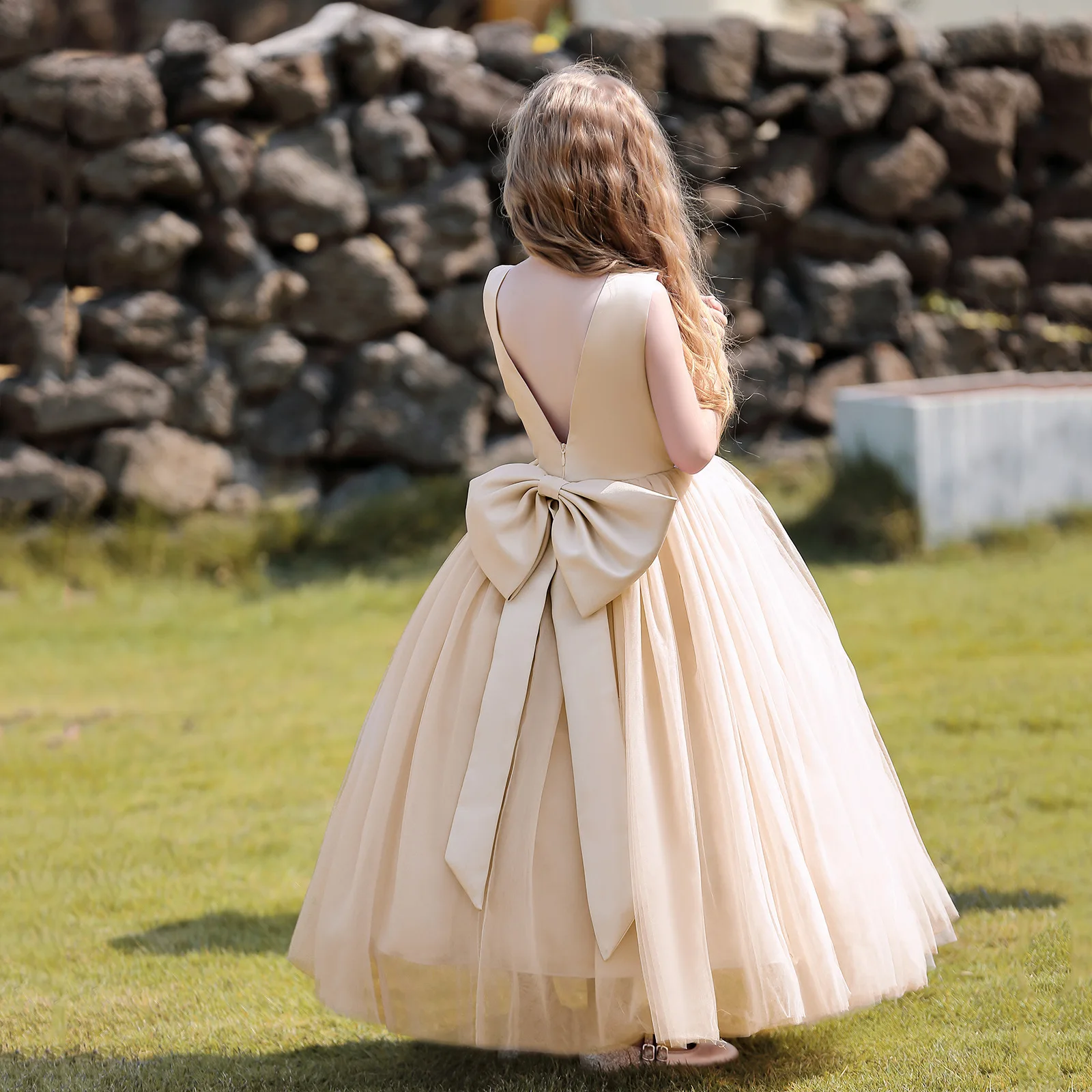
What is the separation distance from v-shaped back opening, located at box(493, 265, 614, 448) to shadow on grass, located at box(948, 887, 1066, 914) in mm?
1394

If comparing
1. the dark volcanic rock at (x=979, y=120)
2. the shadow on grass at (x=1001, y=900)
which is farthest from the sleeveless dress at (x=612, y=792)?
the dark volcanic rock at (x=979, y=120)

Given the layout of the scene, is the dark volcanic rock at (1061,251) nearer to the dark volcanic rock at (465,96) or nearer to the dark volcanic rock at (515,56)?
the dark volcanic rock at (515,56)

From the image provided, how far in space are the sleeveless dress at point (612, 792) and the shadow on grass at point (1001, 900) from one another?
2.13ft

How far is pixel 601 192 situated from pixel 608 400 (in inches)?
12.4

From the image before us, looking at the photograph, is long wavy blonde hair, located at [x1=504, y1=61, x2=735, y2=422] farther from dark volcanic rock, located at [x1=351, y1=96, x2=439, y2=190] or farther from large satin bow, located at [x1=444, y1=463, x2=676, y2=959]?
dark volcanic rock, located at [x1=351, y1=96, x2=439, y2=190]

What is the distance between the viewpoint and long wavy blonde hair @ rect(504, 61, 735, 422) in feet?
6.97

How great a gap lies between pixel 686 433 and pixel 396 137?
4.52m

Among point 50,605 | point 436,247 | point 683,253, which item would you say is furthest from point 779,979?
point 436,247

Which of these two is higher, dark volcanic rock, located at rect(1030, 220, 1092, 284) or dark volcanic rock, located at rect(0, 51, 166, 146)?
dark volcanic rock, located at rect(0, 51, 166, 146)

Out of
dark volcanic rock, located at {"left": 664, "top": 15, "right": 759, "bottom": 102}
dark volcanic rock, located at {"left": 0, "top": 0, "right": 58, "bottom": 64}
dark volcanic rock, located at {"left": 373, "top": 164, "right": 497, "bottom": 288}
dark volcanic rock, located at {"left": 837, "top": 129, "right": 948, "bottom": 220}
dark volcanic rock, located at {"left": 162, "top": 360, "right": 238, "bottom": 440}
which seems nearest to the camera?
dark volcanic rock, located at {"left": 0, "top": 0, "right": 58, "bottom": 64}

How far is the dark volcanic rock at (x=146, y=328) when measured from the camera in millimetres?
5961

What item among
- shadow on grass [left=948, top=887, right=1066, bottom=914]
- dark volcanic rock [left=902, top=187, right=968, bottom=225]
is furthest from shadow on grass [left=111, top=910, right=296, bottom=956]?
dark volcanic rock [left=902, top=187, right=968, bottom=225]

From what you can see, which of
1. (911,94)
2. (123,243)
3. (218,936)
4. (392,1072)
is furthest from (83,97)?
(392,1072)

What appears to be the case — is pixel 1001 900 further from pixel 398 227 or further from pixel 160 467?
pixel 398 227
